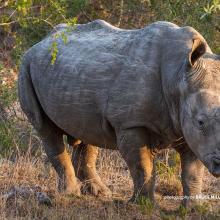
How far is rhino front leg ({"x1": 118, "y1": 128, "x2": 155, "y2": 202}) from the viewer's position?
7238mm

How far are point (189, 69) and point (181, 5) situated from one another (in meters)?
3.94

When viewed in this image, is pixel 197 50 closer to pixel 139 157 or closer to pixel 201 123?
pixel 201 123

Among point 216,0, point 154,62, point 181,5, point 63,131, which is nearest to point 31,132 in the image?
point 63,131

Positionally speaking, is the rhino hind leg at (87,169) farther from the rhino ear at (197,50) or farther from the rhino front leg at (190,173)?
the rhino ear at (197,50)

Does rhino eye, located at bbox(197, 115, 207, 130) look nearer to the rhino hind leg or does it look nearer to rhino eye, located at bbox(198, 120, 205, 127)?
rhino eye, located at bbox(198, 120, 205, 127)

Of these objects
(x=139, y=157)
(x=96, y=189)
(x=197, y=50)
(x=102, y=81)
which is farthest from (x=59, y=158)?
(x=197, y=50)

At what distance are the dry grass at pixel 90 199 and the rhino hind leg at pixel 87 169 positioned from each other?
0.49ft

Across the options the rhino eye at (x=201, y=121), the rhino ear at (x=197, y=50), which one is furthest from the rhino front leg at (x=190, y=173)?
the rhino ear at (x=197, y=50)

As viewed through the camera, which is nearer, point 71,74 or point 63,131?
point 71,74

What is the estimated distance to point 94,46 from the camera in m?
8.00

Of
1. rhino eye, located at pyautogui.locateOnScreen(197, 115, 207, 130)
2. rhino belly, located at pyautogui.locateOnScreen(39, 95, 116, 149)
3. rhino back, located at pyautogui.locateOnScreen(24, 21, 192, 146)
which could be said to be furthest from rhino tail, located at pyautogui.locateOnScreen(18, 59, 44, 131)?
rhino eye, located at pyautogui.locateOnScreen(197, 115, 207, 130)

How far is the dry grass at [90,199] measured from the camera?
704cm

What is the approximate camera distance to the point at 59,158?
339 inches

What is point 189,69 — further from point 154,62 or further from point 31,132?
point 31,132
